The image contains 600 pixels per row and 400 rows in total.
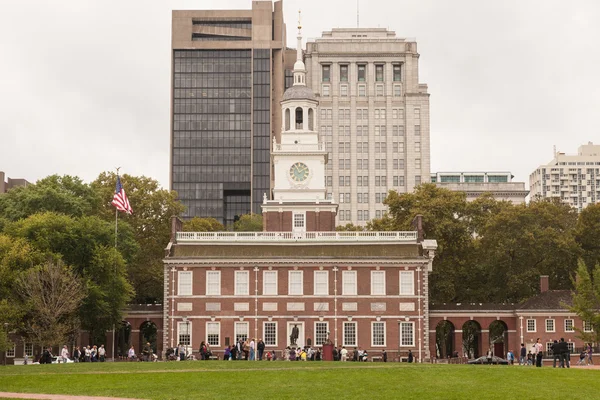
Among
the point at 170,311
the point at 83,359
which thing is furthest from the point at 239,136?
the point at 83,359

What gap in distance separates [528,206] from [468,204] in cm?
633

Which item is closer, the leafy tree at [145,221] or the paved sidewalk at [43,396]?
the paved sidewalk at [43,396]

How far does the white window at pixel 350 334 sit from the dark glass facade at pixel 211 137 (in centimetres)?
9680

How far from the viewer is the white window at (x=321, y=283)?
74500mm

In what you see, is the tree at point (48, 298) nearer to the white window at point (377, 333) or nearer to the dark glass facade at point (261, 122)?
the white window at point (377, 333)

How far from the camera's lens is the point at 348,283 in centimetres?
7462

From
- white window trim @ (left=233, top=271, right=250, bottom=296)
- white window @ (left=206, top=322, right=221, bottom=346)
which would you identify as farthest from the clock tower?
white window @ (left=206, top=322, right=221, bottom=346)

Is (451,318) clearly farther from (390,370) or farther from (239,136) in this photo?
(239,136)

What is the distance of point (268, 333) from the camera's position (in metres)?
74.1

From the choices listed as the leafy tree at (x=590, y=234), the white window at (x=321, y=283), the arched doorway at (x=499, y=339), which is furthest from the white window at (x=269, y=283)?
the leafy tree at (x=590, y=234)

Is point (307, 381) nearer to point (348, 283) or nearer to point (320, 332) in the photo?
point (320, 332)

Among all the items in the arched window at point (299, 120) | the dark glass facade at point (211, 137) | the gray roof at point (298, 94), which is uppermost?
the dark glass facade at point (211, 137)

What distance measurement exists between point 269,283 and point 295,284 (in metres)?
1.83

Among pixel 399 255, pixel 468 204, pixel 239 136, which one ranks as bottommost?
pixel 399 255
